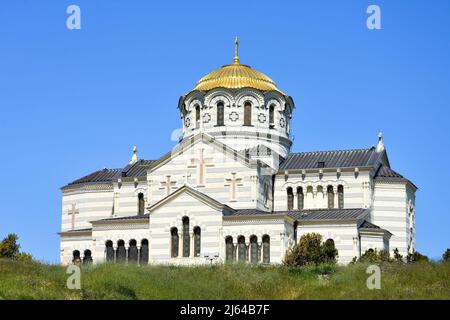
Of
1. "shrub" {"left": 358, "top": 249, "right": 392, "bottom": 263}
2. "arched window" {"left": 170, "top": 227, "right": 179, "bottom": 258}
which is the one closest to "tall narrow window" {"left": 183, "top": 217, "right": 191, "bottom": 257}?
"arched window" {"left": 170, "top": 227, "right": 179, "bottom": 258}

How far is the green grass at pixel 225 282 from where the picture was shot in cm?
3972

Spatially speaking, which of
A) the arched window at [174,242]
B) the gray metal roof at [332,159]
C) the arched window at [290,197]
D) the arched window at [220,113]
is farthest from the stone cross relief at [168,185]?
the arched window at [290,197]

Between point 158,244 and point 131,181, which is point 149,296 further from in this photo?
point 131,181

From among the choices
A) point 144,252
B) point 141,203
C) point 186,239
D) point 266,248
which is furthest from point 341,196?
point 141,203

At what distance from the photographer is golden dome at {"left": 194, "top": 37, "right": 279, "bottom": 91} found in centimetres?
7219

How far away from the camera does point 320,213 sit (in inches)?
2549

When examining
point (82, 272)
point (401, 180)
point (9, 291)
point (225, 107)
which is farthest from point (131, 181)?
point (9, 291)

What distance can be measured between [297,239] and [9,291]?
97.4 feet

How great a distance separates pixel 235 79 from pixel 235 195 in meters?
10.7

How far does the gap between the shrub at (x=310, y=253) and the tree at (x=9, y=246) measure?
20444 mm

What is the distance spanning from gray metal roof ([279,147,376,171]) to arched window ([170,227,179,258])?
1015cm

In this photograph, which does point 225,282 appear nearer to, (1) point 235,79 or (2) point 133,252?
(2) point 133,252

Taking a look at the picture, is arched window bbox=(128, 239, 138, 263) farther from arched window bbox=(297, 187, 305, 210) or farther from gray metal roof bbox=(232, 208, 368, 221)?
arched window bbox=(297, 187, 305, 210)

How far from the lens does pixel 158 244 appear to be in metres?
63.8
